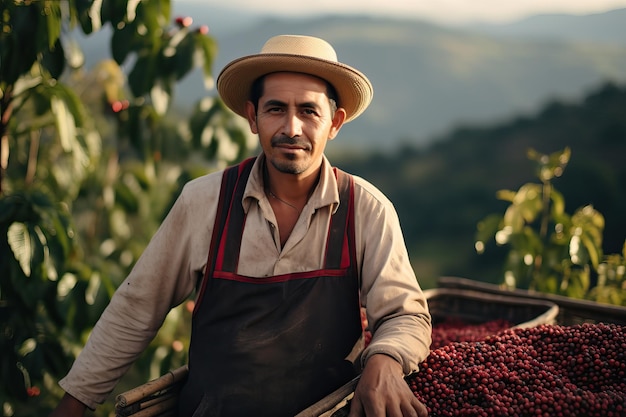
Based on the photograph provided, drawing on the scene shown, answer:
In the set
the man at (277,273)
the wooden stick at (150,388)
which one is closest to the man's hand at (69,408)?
the man at (277,273)

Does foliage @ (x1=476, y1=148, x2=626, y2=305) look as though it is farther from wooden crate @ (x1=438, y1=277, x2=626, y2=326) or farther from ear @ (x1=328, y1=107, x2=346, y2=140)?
ear @ (x1=328, y1=107, x2=346, y2=140)

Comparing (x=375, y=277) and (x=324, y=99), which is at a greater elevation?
(x=324, y=99)

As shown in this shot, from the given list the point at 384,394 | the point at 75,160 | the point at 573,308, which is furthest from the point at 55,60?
the point at 573,308

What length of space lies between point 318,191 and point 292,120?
8.7 inches

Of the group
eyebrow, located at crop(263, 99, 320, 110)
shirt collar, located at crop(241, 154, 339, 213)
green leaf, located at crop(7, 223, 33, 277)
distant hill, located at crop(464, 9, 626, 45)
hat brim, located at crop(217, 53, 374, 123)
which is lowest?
green leaf, located at crop(7, 223, 33, 277)

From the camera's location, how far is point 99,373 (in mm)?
2059

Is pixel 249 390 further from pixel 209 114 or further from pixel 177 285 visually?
pixel 209 114

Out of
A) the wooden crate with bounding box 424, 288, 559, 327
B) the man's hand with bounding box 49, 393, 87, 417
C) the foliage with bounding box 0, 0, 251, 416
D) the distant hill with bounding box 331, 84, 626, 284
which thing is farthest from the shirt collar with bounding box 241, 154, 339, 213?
the distant hill with bounding box 331, 84, 626, 284

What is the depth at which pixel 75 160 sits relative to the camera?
9.83 ft

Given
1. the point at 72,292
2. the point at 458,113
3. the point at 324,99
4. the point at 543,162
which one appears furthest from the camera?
the point at 458,113

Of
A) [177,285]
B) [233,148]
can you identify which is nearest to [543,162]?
[233,148]

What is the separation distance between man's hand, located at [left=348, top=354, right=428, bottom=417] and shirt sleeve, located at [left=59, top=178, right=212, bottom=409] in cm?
62

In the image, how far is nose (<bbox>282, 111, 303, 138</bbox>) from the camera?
1957 mm

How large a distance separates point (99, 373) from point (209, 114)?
70.3 inches
